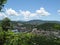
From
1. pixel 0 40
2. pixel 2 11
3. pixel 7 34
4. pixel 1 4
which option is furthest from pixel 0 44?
pixel 1 4

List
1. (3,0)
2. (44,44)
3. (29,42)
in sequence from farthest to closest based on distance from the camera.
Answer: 1. (3,0)
2. (29,42)
3. (44,44)

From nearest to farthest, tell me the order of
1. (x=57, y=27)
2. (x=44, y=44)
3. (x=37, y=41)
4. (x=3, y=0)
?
(x=57, y=27) < (x=44, y=44) < (x=37, y=41) < (x=3, y=0)

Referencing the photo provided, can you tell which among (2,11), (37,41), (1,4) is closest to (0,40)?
(2,11)

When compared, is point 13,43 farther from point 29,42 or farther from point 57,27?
point 57,27

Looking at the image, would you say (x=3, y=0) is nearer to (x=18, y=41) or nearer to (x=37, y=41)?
(x=18, y=41)

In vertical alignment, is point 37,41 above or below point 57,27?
below

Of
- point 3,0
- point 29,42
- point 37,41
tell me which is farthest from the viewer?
point 3,0

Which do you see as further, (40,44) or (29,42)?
(29,42)

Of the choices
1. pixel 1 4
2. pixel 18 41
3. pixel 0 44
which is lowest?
pixel 0 44

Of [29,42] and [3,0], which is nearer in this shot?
[29,42]
